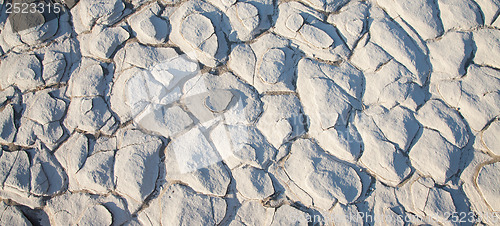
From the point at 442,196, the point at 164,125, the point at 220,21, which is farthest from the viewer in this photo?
the point at 220,21

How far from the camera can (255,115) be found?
5.25ft

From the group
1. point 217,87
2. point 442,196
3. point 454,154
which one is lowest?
point 217,87

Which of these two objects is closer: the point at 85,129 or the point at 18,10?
the point at 85,129

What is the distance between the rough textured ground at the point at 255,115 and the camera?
151 centimetres

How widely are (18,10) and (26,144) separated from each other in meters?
0.77

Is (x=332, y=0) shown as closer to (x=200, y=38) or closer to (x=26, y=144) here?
(x=200, y=38)

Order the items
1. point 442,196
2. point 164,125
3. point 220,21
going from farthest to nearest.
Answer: point 220,21 → point 164,125 → point 442,196

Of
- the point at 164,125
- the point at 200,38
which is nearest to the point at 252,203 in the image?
the point at 164,125

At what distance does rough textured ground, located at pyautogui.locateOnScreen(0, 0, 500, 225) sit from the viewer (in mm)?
1511

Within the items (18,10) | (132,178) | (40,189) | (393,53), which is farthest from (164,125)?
(393,53)

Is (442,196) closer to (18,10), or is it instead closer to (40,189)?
(40,189)

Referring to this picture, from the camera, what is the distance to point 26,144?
1.60 m

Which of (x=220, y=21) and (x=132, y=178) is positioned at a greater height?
(x=220, y=21)

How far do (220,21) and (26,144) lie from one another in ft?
3.88
